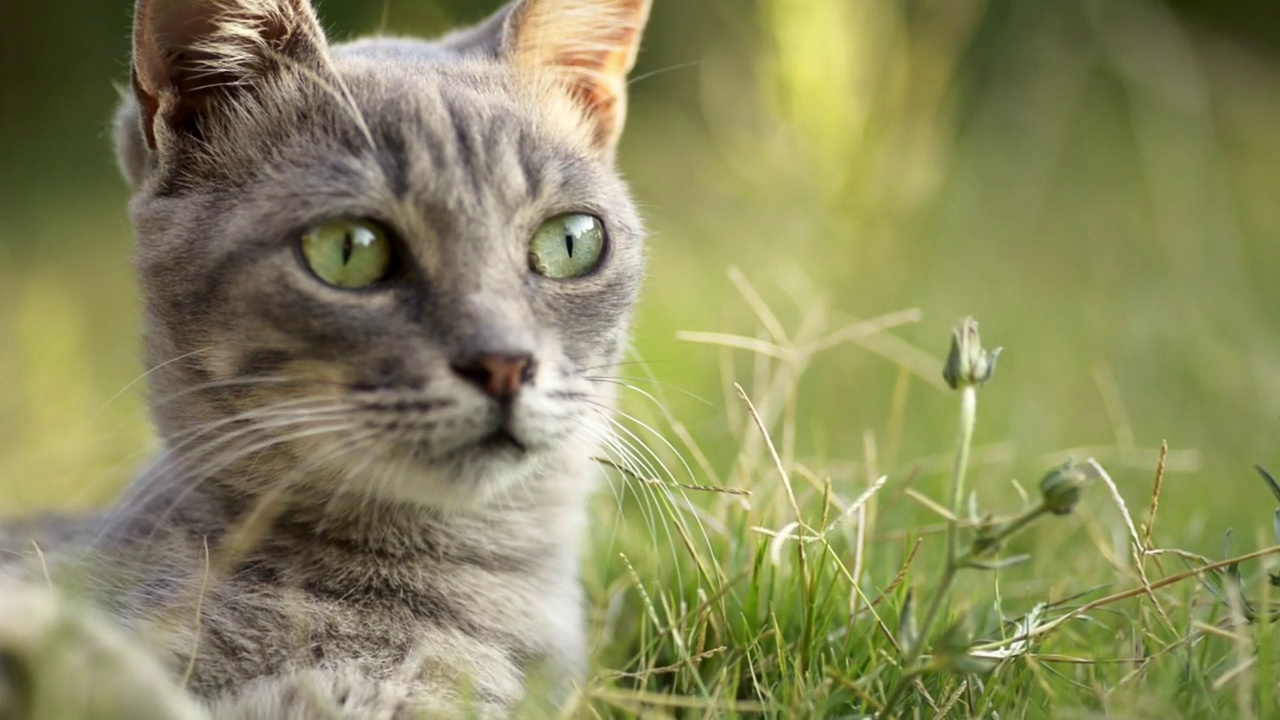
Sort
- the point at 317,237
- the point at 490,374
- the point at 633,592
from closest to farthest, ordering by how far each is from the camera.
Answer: the point at 490,374
the point at 317,237
the point at 633,592

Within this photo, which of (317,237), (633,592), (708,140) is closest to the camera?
(317,237)

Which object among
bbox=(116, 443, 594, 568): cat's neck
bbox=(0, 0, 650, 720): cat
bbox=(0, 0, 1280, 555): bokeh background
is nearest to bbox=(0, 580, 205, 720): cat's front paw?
bbox=(0, 0, 650, 720): cat

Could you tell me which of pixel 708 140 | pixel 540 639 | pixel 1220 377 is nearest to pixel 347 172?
pixel 540 639

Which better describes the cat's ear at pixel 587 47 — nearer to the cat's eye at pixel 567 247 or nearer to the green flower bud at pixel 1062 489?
the cat's eye at pixel 567 247

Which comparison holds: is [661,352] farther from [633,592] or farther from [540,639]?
[540,639]

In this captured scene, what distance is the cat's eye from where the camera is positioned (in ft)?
5.03

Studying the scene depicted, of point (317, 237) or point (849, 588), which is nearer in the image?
point (317, 237)

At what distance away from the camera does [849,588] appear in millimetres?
1627

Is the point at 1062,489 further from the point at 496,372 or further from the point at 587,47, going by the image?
the point at 587,47

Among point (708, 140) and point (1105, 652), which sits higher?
point (1105, 652)

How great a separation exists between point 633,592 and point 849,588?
1.46 ft

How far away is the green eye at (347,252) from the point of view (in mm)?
1403

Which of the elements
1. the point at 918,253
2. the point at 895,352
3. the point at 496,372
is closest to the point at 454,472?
the point at 496,372

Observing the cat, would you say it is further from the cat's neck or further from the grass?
the grass
